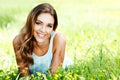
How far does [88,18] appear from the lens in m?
10.5

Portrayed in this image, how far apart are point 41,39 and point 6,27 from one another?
149 inches

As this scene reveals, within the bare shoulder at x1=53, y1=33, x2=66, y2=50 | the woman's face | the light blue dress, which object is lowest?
the light blue dress

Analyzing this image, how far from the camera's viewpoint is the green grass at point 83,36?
5445 mm

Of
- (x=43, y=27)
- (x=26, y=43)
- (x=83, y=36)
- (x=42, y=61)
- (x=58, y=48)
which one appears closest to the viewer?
(x=43, y=27)

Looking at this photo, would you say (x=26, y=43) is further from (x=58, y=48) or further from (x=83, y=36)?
(x=83, y=36)

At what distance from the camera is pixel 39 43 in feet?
19.7

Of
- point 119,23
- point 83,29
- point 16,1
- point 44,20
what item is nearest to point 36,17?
point 44,20

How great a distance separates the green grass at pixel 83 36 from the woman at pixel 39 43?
0.58ft

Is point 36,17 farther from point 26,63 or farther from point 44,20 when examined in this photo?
point 26,63

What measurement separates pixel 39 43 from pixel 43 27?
0.50 m

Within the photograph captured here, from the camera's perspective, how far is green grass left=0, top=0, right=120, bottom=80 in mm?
5445

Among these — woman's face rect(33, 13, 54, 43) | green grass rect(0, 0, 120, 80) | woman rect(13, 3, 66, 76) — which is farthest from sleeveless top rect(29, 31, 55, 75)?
woman's face rect(33, 13, 54, 43)

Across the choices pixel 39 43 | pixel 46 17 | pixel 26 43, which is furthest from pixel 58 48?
pixel 46 17

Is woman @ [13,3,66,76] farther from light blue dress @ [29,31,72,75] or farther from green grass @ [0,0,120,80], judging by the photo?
green grass @ [0,0,120,80]
